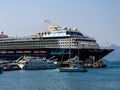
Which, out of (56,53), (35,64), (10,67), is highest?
(56,53)

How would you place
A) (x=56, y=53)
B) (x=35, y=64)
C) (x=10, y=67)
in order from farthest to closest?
(x=56, y=53), (x=35, y=64), (x=10, y=67)

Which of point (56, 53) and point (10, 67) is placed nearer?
point (10, 67)

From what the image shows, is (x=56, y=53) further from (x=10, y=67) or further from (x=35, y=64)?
(x=10, y=67)

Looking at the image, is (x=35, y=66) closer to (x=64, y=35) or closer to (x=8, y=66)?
(x=8, y=66)

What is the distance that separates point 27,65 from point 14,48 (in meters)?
23.3

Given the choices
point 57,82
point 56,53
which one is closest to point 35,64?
point 56,53

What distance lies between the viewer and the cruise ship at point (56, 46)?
364 ft

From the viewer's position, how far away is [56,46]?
114750 mm

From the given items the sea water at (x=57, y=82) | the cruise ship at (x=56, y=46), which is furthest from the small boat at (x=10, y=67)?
the sea water at (x=57, y=82)

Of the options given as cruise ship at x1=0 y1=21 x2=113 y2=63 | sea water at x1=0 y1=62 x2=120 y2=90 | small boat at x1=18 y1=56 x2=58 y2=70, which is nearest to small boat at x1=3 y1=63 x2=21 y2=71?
small boat at x1=18 y1=56 x2=58 y2=70

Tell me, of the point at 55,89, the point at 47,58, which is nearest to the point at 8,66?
the point at 47,58

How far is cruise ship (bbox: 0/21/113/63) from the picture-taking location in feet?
364

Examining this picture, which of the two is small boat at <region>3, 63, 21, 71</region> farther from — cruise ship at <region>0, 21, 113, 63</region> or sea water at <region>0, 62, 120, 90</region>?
sea water at <region>0, 62, 120, 90</region>

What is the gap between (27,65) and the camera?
99.1m
